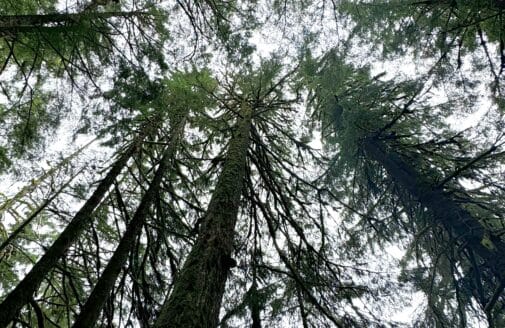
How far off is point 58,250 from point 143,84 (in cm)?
272

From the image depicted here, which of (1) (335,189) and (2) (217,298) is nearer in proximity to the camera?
(2) (217,298)

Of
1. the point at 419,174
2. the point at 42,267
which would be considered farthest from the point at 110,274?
the point at 419,174

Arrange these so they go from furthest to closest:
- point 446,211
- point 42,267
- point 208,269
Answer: point 446,211 → point 42,267 → point 208,269

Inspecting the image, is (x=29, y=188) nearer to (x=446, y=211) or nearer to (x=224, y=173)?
(x=224, y=173)

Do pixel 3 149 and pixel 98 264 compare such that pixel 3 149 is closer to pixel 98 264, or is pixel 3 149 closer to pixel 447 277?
pixel 98 264

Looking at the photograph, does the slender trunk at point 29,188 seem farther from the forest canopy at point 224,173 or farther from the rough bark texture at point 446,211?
the rough bark texture at point 446,211

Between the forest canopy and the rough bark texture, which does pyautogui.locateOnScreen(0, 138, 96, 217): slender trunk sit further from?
the rough bark texture

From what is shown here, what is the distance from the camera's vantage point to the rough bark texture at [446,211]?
4.39 meters

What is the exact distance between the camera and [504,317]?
23.4 feet

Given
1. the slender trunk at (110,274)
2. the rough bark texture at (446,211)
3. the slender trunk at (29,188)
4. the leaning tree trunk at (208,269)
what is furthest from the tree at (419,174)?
the slender trunk at (29,188)

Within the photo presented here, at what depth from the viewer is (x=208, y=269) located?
7.83ft

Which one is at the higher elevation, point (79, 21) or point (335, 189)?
point (335, 189)

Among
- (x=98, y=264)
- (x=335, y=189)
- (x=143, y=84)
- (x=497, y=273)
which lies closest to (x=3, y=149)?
(x=143, y=84)

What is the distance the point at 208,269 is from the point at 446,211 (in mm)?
4854
